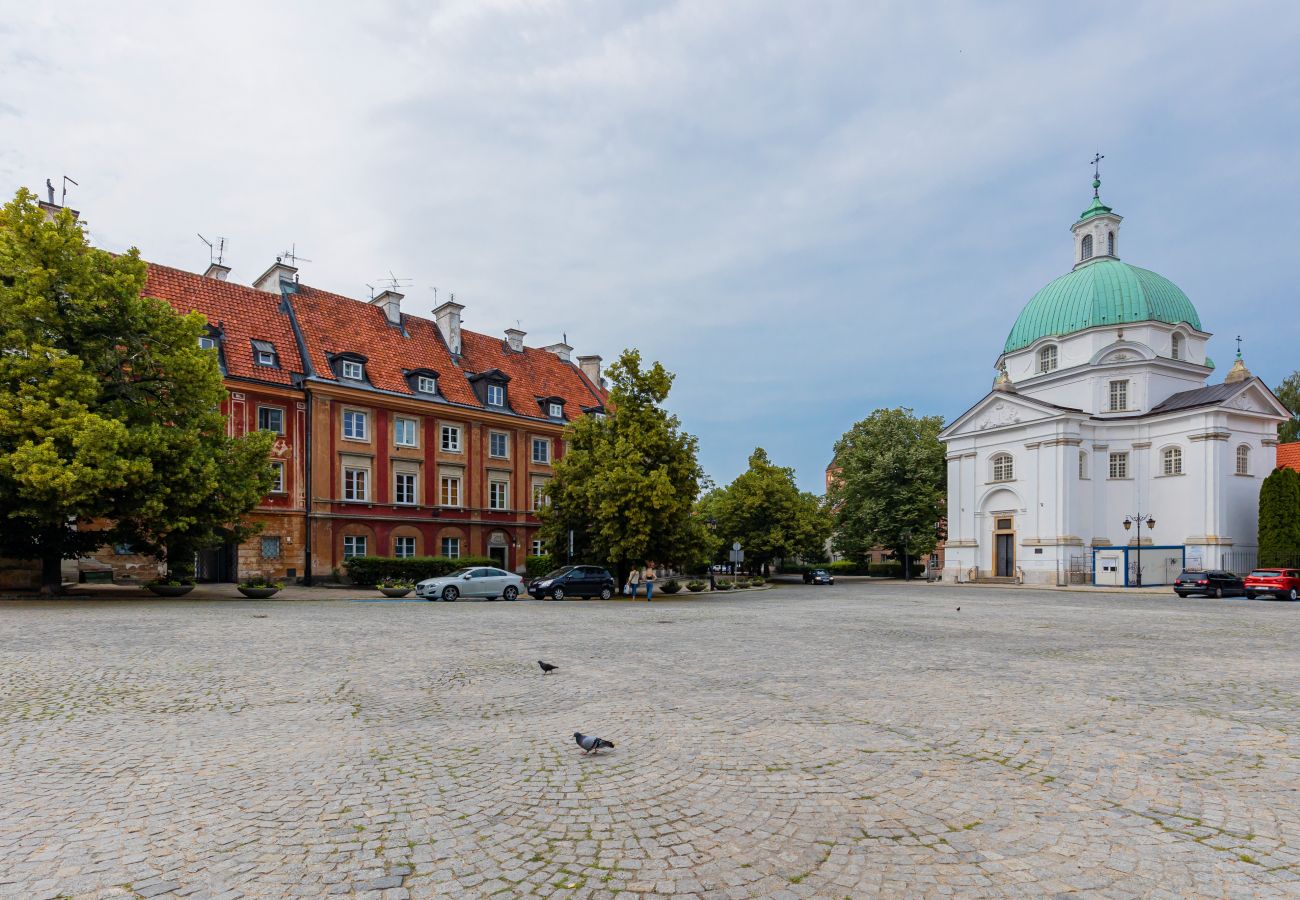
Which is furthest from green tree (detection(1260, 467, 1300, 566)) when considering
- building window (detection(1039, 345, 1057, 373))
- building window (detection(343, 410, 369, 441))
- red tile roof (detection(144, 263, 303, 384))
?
red tile roof (detection(144, 263, 303, 384))

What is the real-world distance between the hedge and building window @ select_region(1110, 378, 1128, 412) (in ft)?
148

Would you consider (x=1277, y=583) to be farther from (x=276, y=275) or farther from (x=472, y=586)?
(x=276, y=275)

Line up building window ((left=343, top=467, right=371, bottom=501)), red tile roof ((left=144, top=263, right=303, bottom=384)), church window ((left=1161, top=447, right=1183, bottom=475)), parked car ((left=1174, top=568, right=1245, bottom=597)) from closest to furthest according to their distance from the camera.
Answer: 1. parked car ((left=1174, top=568, right=1245, bottom=597))
2. red tile roof ((left=144, top=263, right=303, bottom=384))
3. building window ((left=343, top=467, right=371, bottom=501))
4. church window ((left=1161, top=447, right=1183, bottom=475))

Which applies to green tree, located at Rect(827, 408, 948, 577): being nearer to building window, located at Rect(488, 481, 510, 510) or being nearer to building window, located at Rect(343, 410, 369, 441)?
building window, located at Rect(488, 481, 510, 510)

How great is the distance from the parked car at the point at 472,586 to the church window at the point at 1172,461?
42546 mm

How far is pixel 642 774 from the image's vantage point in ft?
19.7

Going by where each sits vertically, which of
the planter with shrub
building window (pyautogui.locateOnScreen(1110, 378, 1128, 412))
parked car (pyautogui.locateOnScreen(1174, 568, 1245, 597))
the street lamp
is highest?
building window (pyautogui.locateOnScreen(1110, 378, 1128, 412))

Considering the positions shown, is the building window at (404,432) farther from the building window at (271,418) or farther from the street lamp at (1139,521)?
the street lamp at (1139,521)

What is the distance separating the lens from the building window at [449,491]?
40781 mm

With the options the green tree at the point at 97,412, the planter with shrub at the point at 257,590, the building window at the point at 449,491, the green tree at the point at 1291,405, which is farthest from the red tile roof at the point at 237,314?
the green tree at the point at 1291,405

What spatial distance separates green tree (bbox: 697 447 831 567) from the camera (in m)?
55.6

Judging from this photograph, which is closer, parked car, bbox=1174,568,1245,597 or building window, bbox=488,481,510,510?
parked car, bbox=1174,568,1245,597

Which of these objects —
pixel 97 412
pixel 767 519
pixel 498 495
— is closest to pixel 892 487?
pixel 767 519

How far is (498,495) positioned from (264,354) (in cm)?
1462
